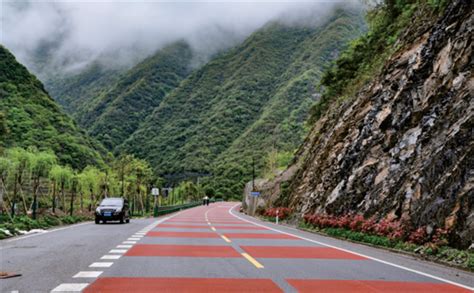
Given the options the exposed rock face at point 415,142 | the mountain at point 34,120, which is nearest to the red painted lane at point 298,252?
the exposed rock face at point 415,142

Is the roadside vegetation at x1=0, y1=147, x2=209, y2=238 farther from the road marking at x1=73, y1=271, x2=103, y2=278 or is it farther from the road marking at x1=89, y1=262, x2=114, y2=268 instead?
the road marking at x1=73, y1=271, x2=103, y2=278

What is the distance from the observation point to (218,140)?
439 feet

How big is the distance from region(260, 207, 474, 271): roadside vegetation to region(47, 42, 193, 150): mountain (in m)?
112

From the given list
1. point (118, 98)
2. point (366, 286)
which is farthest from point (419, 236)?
point (118, 98)

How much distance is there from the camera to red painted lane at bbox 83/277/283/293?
7832 millimetres

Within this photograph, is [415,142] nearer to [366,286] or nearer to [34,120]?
[366,286]

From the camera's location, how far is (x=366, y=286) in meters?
8.61

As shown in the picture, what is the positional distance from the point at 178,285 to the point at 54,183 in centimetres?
3532

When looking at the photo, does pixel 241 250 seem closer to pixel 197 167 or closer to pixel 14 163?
pixel 14 163

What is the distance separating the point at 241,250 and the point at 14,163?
81.8ft

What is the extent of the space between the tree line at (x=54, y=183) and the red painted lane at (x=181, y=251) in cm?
1334

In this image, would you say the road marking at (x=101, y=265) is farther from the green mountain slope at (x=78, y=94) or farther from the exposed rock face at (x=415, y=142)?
the green mountain slope at (x=78, y=94)

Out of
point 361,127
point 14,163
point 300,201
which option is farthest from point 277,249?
point 14,163

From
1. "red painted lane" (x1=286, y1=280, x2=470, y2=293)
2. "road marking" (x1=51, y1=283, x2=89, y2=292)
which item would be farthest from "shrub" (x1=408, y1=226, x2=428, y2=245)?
"road marking" (x1=51, y1=283, x2=89, y2=292)
